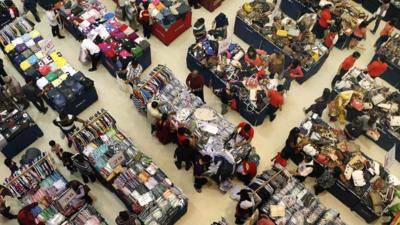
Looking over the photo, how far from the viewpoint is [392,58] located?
1405 cm

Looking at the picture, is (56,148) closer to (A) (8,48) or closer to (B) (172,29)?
(A) (8,48)

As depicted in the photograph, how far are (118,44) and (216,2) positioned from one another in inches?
167

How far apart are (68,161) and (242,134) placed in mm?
4693

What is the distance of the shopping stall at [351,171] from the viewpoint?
11.4 m

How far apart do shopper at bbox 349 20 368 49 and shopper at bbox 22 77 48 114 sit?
10.3m

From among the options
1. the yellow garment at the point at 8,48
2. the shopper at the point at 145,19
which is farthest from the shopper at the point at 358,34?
the yellow garment at the point at 8,48

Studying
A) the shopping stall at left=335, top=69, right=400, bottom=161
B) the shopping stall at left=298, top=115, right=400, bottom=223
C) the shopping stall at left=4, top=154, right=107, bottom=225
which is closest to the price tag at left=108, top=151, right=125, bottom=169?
the shopping stall at left=4, top=154, right=107, bottom=225

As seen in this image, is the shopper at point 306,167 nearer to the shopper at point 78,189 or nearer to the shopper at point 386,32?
the shopper at point 78,189

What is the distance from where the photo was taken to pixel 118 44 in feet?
45.0

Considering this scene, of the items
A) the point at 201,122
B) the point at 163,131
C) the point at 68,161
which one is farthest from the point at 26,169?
the point at 201,122

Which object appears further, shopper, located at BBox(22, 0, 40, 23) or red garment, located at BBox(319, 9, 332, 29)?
shopper, located at BBox(22, 0, 40, 23)

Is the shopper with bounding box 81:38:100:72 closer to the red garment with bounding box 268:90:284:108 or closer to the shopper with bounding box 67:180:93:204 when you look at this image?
the shopper with bounding box 67:180:93:204

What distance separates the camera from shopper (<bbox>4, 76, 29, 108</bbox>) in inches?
487

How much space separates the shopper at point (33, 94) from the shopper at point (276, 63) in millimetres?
6907
